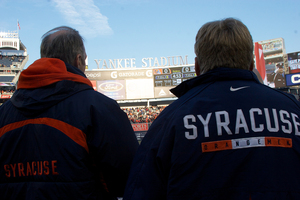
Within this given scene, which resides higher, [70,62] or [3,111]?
[70,62]

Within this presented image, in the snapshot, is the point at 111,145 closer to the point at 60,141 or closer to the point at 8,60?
the point at 60,141

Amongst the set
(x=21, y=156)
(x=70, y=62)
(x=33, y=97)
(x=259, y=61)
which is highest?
(x=259, y=61)

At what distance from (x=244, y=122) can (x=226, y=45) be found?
A: 49 centimetres

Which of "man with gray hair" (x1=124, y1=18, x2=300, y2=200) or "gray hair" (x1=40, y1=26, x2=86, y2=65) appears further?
"gray hair" (x1=40, y1=26, x2=86, y2=65)

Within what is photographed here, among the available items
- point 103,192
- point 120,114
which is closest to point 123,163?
point 103,192

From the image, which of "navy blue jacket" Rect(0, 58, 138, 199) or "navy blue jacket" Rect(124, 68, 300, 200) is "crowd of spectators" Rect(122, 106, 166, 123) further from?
"navy blue jacket" Rect(124, 68, 300, 200)

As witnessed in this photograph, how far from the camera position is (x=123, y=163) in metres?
1.71

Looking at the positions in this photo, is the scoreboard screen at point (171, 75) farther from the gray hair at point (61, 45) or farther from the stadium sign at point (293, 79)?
the gray hair at point (61, 45)

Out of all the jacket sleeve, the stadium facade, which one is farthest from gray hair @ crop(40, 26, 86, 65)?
the stadium facade

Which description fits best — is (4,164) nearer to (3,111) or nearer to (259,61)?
(3,111)

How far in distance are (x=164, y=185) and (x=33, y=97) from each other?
1.10 meters

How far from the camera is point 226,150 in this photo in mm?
1216

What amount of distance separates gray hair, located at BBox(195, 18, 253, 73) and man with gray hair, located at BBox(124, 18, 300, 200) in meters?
0.09

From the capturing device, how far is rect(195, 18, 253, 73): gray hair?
143 cm
